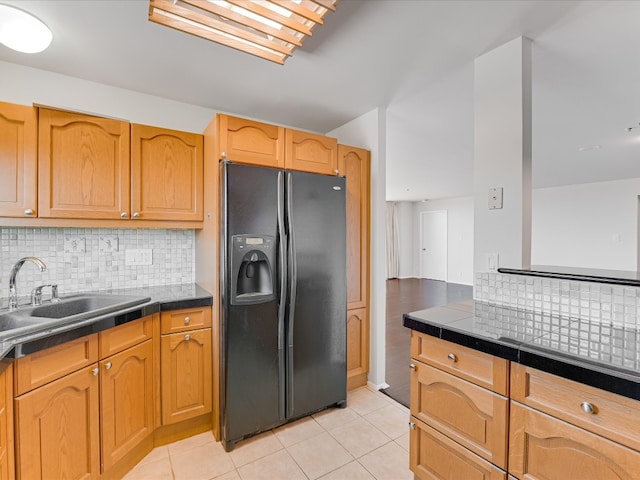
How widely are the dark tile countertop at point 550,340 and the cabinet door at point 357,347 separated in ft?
3.38

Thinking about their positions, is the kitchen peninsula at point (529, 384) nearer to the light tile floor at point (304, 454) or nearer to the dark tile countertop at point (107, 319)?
the light tile floor at point (304, 454)

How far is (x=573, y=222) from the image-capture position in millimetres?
6098

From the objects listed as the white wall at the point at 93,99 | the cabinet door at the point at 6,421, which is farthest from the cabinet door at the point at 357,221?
the cabinet door at the point at 6,421

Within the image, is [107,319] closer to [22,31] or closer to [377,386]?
[22,31]

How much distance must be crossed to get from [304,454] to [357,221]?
5.48 ft

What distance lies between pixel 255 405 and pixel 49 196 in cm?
173

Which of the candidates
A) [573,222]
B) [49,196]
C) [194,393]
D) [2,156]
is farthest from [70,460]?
[573,222]

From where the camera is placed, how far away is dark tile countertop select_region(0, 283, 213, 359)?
47.1 inches

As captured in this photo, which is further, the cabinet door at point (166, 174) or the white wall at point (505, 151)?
the cabinet door at point (166, 174)

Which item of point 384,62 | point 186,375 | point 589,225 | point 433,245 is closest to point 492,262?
point 384,62

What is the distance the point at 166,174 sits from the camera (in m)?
2.16

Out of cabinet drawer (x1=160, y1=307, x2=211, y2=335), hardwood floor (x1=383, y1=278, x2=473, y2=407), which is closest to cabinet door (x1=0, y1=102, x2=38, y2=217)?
cabinet drawer (x1=160, y1=307, x2=211, y2=335)

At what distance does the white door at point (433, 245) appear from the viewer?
895 cm

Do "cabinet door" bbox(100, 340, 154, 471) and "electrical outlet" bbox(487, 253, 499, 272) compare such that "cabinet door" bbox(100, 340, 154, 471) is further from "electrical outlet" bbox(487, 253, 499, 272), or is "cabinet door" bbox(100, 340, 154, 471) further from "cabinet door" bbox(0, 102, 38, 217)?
"electrical outlet" bbox(487, 253, 499, 272)
